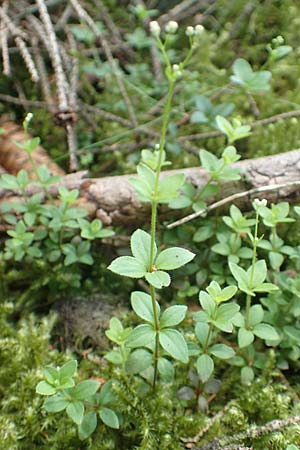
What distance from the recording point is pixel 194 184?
1.97m

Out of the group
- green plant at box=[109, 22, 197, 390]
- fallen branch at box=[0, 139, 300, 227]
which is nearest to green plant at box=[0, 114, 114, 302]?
fallen branch at box=[0, 139, 300, 227]

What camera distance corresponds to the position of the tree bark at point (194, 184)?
6.39ft

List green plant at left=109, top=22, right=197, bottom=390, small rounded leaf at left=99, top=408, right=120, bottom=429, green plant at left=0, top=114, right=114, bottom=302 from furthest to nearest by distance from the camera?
green plant at left=0, top=114, right=114, bottom=302 < small rounded leaf at left=99, top=408, right=120, bottom=429 < green plant at left=109, top=22, right=197, bottom=390

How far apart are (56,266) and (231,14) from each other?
197 cm

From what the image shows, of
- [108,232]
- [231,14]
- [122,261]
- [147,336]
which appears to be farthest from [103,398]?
[231,14]

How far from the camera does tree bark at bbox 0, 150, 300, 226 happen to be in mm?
1948

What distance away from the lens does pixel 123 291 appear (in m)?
2.03

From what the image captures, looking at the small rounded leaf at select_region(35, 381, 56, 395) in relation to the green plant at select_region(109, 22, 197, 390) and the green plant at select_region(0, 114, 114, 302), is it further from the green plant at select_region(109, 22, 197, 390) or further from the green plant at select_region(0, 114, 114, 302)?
the green plant at select_region(0, 114, 114, 302)

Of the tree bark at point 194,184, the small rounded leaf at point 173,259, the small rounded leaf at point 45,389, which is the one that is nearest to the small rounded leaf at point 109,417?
the small rounded leaf at point 45,389

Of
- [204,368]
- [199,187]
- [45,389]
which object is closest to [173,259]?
[204,368]

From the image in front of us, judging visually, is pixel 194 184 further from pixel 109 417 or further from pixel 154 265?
pixel 109 417

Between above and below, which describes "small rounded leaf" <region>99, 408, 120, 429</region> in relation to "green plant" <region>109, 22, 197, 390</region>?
below

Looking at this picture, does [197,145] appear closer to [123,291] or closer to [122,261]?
[123,291]

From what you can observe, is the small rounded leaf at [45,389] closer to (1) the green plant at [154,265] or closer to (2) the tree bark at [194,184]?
(1) the green plant at [154,265]
